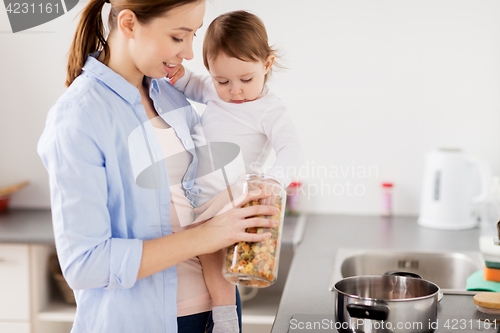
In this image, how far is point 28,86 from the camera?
2.06 m

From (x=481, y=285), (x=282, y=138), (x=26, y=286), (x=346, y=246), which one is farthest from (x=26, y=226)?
(x=481, y=285)

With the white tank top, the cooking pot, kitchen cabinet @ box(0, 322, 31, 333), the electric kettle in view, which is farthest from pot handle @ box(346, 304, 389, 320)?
kitchen cabinet @ box(0, 322, 31, 333)

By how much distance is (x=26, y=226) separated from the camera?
6.15 feet

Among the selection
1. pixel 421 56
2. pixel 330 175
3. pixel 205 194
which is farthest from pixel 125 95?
pixel 421 56

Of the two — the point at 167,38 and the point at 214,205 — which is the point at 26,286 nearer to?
the point at 214,205

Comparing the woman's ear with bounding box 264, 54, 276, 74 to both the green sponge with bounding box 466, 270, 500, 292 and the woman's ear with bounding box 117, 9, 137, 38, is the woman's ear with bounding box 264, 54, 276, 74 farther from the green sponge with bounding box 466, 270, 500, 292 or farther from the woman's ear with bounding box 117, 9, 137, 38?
the green sponge with bounding box 466, 270, 500, 292

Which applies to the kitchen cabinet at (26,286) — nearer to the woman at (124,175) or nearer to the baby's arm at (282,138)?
the woman at (124,175)

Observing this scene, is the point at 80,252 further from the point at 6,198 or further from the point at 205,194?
the point at 6,198

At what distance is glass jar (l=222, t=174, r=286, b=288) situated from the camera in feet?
2.46

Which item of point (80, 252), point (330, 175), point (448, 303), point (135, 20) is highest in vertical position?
point (135, 20)

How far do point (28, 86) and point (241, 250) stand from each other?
5.44 feet

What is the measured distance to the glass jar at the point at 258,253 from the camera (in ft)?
2.46

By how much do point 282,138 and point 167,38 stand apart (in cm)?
25

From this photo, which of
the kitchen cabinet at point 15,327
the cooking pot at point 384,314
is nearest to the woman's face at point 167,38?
the cooking pot at point 384,314
